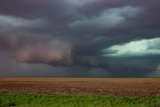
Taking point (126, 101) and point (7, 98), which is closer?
point (126, 101)

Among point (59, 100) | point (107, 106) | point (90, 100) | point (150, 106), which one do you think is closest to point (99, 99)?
point (90, 100)

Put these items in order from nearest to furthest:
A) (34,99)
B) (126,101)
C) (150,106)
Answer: (150,106) → (126,101) → (34,99)

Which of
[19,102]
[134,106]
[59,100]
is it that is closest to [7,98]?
[19,102]

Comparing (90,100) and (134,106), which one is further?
(90,100)

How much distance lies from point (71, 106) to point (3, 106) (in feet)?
22.3

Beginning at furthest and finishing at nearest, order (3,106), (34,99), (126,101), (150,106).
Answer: (34,99), (126,101), (3,106), (150,106)

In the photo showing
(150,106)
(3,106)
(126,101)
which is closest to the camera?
(150,106)

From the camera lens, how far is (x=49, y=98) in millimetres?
41656

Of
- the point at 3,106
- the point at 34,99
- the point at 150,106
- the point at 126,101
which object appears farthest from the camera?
the point at 34,99

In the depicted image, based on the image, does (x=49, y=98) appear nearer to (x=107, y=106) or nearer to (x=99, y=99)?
(x=99, y=99)

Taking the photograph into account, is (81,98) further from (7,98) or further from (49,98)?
(7,98)

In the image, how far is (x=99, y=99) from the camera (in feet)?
132

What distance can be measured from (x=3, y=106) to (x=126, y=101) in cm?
1333

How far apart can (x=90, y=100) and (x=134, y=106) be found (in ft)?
28.1
